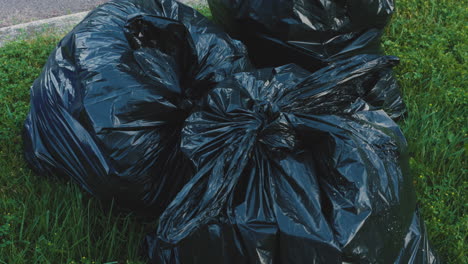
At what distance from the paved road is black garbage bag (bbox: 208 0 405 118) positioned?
2.17 meters

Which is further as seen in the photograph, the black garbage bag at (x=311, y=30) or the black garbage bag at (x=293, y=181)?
the black garbage bag at (x=311, y=30)

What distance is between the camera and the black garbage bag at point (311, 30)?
2264mm

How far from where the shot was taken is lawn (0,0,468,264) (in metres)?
1.91

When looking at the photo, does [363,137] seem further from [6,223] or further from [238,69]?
[6,223]

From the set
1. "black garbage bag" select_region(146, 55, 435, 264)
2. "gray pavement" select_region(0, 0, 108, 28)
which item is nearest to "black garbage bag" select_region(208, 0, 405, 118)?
"black garbage bag" select_region(146, 55, 435, 264)

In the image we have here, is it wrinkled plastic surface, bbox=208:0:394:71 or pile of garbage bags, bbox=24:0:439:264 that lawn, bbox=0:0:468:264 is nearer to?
pile of garbage bags, bbox=24:0:439:264

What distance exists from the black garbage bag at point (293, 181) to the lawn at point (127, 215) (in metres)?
0.27

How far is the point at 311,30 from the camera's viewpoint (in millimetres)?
2291

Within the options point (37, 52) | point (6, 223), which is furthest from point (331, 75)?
point (37, 52)

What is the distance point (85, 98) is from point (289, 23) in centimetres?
98

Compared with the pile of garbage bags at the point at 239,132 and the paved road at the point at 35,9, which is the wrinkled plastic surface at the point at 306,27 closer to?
the pile of garbage bags at the point at 239,132

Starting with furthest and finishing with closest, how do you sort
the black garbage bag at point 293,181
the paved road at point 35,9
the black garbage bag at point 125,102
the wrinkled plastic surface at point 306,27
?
the paved road at point 35,9 < the wrinkled plastic surface at point 306,27 < the black garbage bag at point 125,102 < the black garbage bag at point 293,181

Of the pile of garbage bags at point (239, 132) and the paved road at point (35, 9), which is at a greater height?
the pile of garbage bags at point (239, 132)

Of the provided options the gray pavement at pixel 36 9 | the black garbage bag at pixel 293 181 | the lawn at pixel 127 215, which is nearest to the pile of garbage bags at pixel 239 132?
the black garbage bag at pixel 293 181
